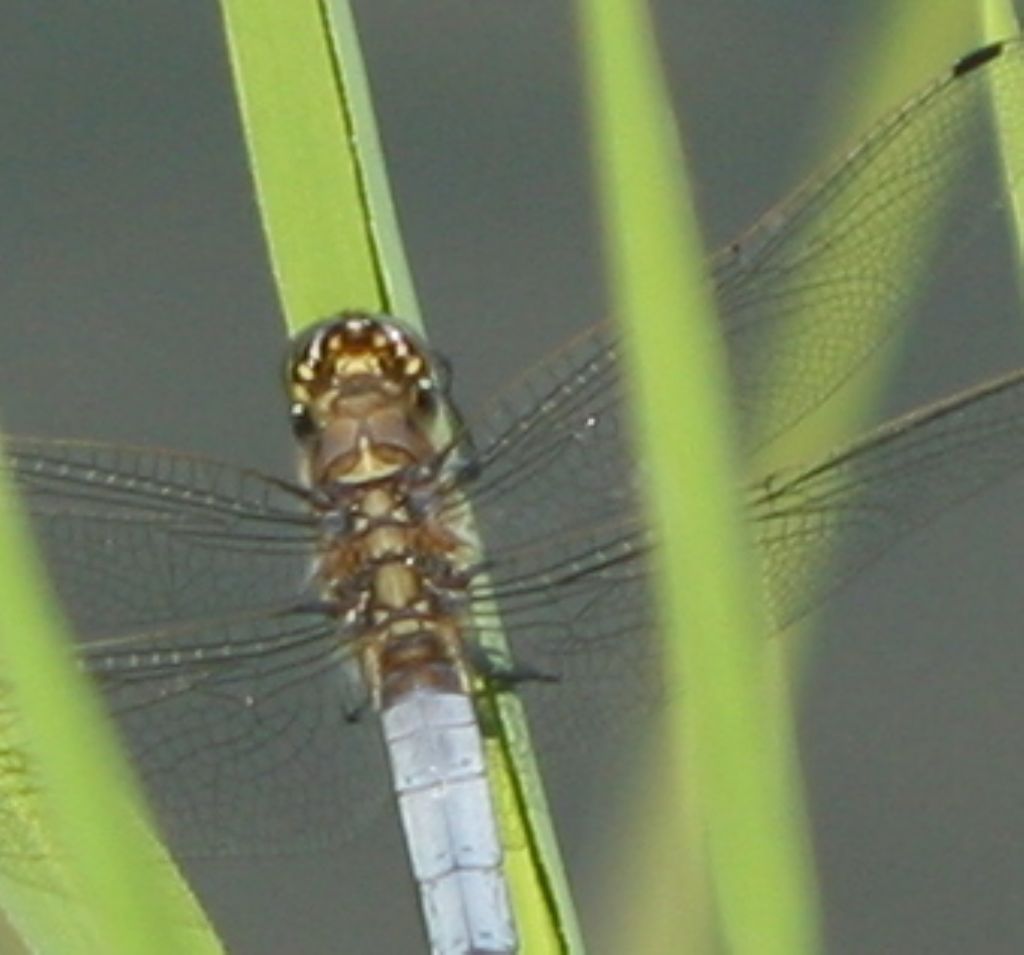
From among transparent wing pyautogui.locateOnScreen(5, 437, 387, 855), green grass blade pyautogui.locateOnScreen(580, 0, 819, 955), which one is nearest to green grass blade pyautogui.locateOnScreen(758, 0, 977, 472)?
transparent wing pyautogui.locateOnScreen(5, 437, 387, 855)

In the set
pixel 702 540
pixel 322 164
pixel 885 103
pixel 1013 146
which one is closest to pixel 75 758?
pixel 702 540

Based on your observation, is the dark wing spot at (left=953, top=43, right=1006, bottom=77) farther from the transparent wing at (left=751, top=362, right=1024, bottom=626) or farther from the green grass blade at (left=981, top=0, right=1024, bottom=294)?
the transparent wing at (left=751, top=362, right=1024, bottom=626)

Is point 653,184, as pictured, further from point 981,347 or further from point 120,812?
point 981,347

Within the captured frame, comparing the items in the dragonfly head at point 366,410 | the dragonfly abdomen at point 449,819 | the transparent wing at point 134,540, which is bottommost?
the dragonfly abdomen at point 449,819

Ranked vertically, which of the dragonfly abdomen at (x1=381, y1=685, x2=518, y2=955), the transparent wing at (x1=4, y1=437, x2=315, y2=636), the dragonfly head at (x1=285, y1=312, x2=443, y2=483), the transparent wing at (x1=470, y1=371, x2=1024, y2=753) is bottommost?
the dragonfly abdomen at (x1=381, y1=685, x2=518, y2=955)

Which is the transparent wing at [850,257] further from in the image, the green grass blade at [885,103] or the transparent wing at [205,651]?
the transparent wing at [205,651]

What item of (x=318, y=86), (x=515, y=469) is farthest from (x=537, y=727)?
(x=318, y=86)

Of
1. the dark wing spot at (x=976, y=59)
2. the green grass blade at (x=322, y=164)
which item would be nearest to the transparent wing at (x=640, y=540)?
the dark wing spot at (x=976, y=59)
